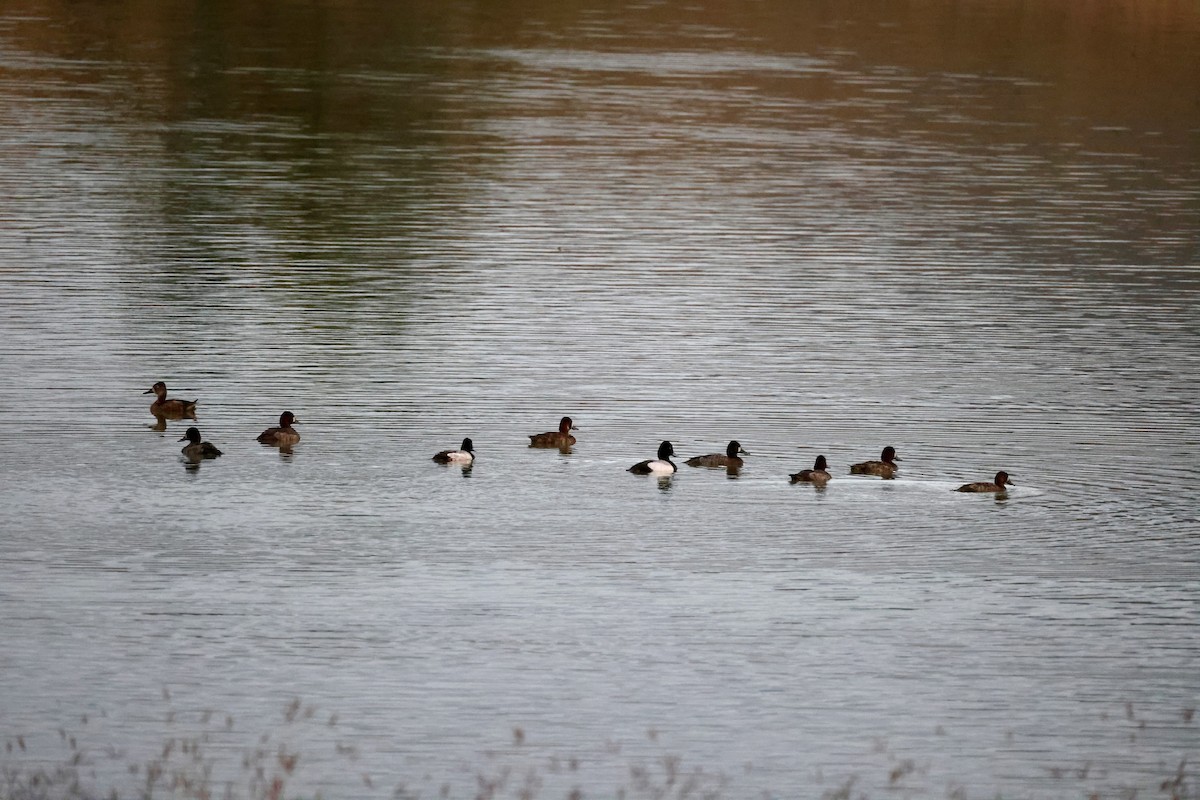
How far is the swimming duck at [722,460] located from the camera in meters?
26.5

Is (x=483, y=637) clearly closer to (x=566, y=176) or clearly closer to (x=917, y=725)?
(x=917, y=725)

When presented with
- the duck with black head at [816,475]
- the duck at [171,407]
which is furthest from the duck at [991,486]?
the duck at [171,407]

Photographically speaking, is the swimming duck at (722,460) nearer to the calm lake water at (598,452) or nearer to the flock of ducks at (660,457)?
the flock of ducks at (660,457)

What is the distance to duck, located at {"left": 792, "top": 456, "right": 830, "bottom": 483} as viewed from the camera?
84.2 feet

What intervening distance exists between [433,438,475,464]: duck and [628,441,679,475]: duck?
1.95 m

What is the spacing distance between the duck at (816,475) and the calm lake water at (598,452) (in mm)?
245

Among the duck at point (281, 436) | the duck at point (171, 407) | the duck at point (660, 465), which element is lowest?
the duck at point (660, 465)

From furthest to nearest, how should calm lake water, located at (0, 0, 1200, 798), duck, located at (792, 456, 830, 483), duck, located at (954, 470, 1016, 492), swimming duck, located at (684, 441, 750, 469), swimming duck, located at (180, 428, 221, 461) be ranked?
swimming duck, located at (180, 428, 221, 461) → swimming duck, located at (684, 441, 750, 469) → duck, located at (792, 456, 830, 483) → duck, located at (954, 470, 1016, 492) → calm lake water, located at (0, 0, 1200, 798)

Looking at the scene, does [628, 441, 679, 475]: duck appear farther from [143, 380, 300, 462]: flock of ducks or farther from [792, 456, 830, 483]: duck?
[143, 380, 300, 462]: flock of ducks

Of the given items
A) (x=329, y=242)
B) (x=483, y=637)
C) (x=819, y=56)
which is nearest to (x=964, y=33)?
(x=819, y=56)

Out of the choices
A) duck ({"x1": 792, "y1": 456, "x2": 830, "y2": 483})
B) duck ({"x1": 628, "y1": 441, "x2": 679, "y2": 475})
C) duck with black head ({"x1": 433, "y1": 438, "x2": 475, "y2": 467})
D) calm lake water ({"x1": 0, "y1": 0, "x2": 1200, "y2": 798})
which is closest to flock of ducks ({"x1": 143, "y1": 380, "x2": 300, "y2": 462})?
calm lake water ({"x1": 0, "y1": 0, "x2": 1200, "y2": 798})

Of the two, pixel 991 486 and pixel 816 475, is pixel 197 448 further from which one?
pixel 991 486

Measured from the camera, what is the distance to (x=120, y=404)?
97.3 feet

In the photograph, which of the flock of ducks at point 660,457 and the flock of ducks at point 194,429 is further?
the flock of ducks at point 194,429
